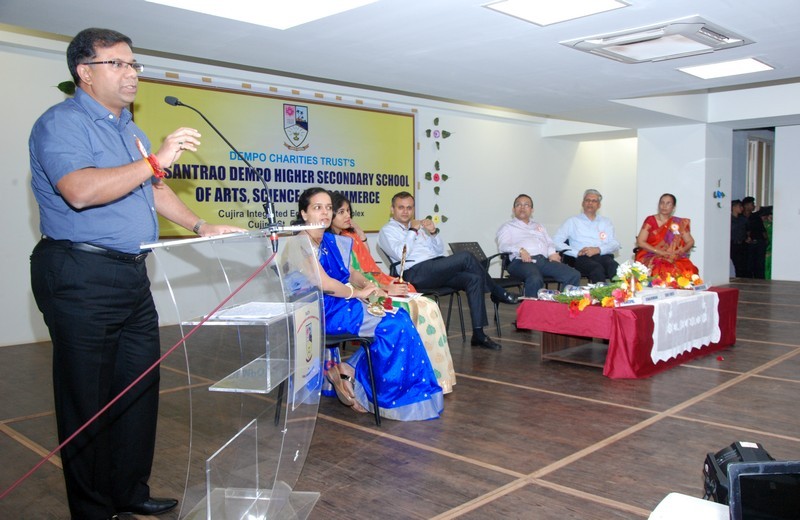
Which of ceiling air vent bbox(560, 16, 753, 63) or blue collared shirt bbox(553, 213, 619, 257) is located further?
blue collared shirt bbox(553, 213, 619, 257)

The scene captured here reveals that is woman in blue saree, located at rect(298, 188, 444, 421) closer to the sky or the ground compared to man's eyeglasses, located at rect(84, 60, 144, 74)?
closer to the ground

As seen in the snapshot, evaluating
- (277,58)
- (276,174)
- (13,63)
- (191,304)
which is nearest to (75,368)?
(191,304)

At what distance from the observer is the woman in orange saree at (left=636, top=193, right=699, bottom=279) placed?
6.61 meters

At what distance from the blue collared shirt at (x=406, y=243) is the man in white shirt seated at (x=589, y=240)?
1881mm

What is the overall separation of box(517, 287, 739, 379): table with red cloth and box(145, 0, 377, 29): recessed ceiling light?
7.95 feet

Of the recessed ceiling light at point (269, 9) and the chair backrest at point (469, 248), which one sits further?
the chair backrest at point (469, 248)

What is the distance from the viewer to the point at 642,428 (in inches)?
132

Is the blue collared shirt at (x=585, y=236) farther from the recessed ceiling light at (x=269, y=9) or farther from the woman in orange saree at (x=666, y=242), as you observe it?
the recessed ceiling light at (x=269, y=9)

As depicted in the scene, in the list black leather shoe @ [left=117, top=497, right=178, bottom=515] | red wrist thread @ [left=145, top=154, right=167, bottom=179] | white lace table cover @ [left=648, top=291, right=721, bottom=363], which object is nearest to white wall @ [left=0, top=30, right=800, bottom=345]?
black leather shoe @ [left=117, top=497, right=178, bottom=515]

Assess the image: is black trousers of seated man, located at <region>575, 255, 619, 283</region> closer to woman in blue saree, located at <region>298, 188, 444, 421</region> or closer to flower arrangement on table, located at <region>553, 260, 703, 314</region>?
flower arrangement on table, located at <region>553, 260, 703, 314</region>

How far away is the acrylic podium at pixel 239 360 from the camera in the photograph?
189cm

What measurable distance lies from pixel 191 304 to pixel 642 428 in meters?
2.45

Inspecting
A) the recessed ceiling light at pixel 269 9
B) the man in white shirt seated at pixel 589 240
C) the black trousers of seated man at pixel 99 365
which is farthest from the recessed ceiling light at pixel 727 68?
the black trousers of seated man at pixel 99 365

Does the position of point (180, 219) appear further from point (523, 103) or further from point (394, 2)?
point (523, 103)
